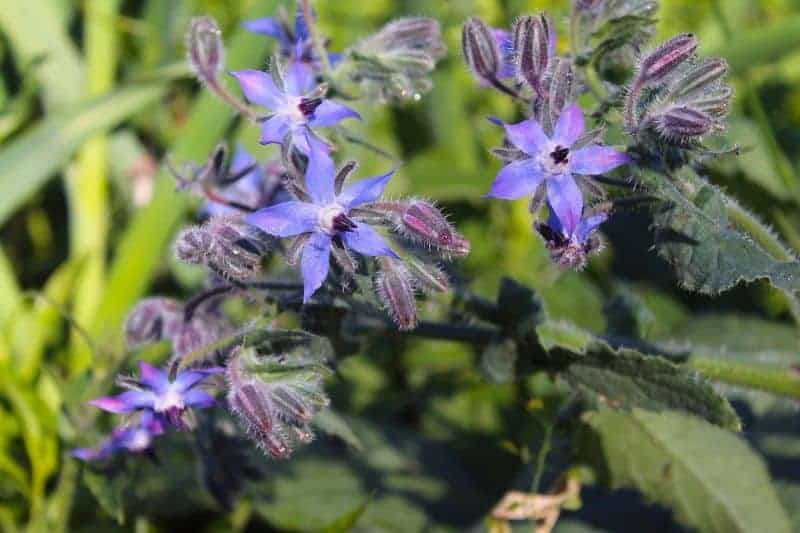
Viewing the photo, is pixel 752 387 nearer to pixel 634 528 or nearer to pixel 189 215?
pixel 634 528

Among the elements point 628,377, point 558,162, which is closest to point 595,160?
point 558,162

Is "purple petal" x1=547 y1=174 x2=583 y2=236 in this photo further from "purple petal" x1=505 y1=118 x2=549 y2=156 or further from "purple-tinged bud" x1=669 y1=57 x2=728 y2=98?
"purple-tinged bud" x1=669 y1=57 x2=728 y2=98

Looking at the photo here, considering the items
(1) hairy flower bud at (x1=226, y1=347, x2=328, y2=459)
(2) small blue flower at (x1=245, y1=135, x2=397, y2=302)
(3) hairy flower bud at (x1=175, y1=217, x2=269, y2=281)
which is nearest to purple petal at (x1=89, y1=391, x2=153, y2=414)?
(1) hairy flower bud at (x1=226, y1=347, x2=328, y2=459)

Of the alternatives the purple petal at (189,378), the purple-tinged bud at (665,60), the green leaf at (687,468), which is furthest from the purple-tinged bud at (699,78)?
the purple petal at (189,378)

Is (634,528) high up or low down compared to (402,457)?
up

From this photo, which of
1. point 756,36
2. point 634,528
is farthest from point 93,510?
point 756,36
